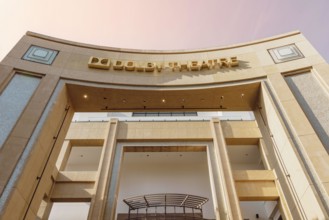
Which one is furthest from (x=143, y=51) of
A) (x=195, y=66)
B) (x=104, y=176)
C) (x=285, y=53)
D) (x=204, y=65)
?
(x=104, y=176)

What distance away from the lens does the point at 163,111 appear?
10.7m

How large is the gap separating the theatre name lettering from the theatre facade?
1.7 inches

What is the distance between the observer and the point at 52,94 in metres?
8.38

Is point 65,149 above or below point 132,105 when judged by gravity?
above

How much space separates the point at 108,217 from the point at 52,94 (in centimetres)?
684

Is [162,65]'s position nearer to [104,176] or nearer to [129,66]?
[129,66]

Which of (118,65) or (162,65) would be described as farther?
(162,65)

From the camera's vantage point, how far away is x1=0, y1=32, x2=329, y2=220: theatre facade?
22.1 feet

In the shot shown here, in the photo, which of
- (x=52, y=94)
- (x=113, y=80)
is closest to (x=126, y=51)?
(x=113, y=80)

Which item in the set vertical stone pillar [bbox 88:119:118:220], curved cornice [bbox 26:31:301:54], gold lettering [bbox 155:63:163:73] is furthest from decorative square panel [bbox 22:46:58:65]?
vertical stone pillar [bbox 88:119:118:220]

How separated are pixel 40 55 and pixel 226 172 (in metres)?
11.5

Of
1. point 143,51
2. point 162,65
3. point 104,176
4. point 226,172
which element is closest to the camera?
point 162,65

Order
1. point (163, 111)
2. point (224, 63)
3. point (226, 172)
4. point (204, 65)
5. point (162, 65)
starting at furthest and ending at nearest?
point (226, 172) → point (163, 111) → point (162, 65) → point (204, 65) → point (224, 63)

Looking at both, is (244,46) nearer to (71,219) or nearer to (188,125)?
(188,125)
